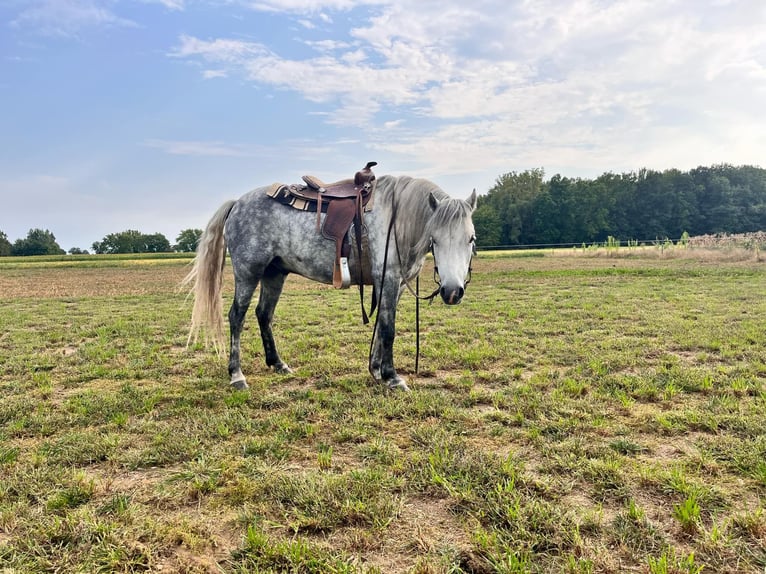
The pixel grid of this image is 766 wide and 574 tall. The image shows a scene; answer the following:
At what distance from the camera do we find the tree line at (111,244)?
75225 millimetres

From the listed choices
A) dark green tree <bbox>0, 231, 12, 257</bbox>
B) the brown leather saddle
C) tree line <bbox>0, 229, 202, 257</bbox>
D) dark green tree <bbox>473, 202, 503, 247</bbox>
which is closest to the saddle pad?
the brown leather saddle

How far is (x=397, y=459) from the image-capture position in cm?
271

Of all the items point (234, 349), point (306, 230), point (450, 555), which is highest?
point (306, 230)

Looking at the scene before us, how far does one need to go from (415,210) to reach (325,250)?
1100 millimetres

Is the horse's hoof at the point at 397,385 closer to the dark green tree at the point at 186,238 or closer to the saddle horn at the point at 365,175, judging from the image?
the saddle horn at the point at 365,175

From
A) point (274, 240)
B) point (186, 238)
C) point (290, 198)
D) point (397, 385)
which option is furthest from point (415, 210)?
point (186, 238)

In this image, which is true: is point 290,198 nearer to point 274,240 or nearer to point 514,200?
point 274,240

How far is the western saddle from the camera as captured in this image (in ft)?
14.2

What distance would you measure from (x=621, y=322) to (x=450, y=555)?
22.1ft

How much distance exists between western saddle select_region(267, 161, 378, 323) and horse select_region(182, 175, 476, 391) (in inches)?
3.7

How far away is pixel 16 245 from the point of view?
248 feet

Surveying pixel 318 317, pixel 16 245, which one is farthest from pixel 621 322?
pixel 16 245

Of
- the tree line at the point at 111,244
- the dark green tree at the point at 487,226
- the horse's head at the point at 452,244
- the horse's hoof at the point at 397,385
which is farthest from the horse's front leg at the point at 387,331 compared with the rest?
the tree line at the point at 111,244

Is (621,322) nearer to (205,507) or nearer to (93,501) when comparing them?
(205,507)
